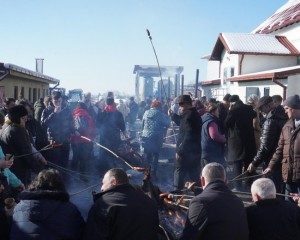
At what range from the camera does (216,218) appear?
10.5ft

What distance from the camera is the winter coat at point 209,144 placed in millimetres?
7519

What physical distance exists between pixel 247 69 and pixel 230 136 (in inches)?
497

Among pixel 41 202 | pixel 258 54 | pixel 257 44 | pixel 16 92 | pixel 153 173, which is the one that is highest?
pixel 257 44

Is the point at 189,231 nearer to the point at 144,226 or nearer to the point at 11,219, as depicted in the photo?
the point at 144,226

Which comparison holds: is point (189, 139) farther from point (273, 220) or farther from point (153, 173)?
point (273, 220)

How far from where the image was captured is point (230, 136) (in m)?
7.41

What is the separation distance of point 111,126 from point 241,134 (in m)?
3.52

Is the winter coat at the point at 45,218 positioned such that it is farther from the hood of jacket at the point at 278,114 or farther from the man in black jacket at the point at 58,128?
the man in black jacket at the point at 58,128

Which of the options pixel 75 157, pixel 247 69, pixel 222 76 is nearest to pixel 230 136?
pixel 75 157

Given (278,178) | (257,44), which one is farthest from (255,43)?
(278,178)

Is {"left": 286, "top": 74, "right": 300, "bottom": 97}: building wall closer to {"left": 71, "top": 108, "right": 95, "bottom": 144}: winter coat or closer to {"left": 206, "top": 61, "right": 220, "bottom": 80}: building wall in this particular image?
{"left": 71, "top": 108, "right": 95, "bottom": 144}: winter coat

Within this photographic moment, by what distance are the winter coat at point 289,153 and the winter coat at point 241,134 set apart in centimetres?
161

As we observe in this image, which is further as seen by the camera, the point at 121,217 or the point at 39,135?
the point at 39,135

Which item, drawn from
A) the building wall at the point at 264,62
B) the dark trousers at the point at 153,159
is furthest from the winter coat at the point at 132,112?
the dark trousers at the point at 153,159
